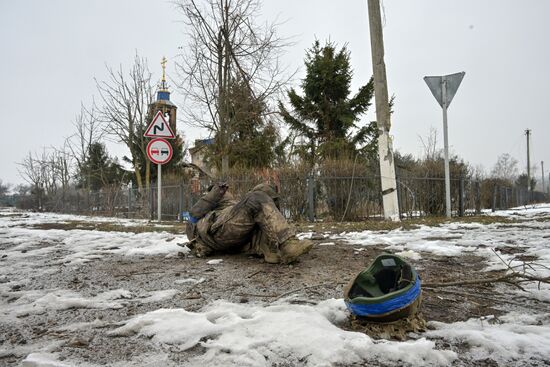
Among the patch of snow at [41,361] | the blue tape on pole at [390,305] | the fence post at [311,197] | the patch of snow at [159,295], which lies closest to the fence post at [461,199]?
the fence post at [311,197]

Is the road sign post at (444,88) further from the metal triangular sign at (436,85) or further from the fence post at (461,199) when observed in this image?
the fence post at (461,199)

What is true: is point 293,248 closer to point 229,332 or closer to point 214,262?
point 214,262

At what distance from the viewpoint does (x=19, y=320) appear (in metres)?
1.84

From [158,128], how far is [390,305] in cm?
868

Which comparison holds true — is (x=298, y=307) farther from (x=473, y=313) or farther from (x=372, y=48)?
(x=372, y=48)

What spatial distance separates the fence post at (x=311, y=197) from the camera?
9094 millimetres

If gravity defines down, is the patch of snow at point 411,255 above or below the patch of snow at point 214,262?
above

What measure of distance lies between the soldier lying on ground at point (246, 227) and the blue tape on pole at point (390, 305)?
1.34m

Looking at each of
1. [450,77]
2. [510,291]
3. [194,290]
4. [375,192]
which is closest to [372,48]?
[450,77]

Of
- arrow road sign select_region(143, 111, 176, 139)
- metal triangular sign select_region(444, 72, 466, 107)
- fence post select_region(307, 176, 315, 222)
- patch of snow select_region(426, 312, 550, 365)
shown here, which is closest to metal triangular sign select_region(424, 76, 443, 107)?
metal triangular sign select_region(444, 72, 466, 107)

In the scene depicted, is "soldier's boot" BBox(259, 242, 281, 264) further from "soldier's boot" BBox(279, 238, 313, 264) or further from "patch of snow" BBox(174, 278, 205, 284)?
"patch of snow" BBox(174, 278, 205, 284)

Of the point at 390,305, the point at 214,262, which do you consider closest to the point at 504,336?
the point at 390,305

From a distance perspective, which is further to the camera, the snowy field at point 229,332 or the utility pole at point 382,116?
the utility pole at point 382,116

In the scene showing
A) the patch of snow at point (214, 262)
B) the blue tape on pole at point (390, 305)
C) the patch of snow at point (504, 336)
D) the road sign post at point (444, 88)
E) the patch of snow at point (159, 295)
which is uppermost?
the road sign post at point (444, 88)
